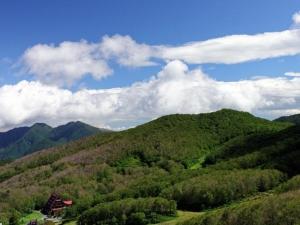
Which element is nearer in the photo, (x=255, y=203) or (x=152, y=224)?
(x=255, y=203)

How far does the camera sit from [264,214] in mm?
136750

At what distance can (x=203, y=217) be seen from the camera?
154 meters

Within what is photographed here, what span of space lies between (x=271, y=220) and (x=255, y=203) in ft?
37.4

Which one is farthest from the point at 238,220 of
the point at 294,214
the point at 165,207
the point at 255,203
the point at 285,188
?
the point at 165,207

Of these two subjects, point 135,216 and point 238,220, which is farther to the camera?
point 135,216

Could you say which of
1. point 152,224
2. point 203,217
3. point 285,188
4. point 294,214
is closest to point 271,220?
point 294,214

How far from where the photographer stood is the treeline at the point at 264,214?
427 feet

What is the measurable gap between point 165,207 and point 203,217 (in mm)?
44425

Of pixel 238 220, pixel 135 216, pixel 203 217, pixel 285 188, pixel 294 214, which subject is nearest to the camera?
pixel 294 214

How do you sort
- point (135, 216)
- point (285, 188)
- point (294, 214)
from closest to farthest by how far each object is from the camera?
point (294, 214)
point (285, 188)
point (135, 216)

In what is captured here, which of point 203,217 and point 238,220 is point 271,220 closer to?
point 238,220

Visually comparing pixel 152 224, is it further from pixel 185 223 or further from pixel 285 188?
pixel 285 188

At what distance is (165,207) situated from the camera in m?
197

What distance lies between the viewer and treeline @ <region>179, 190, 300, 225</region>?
130000 mm
